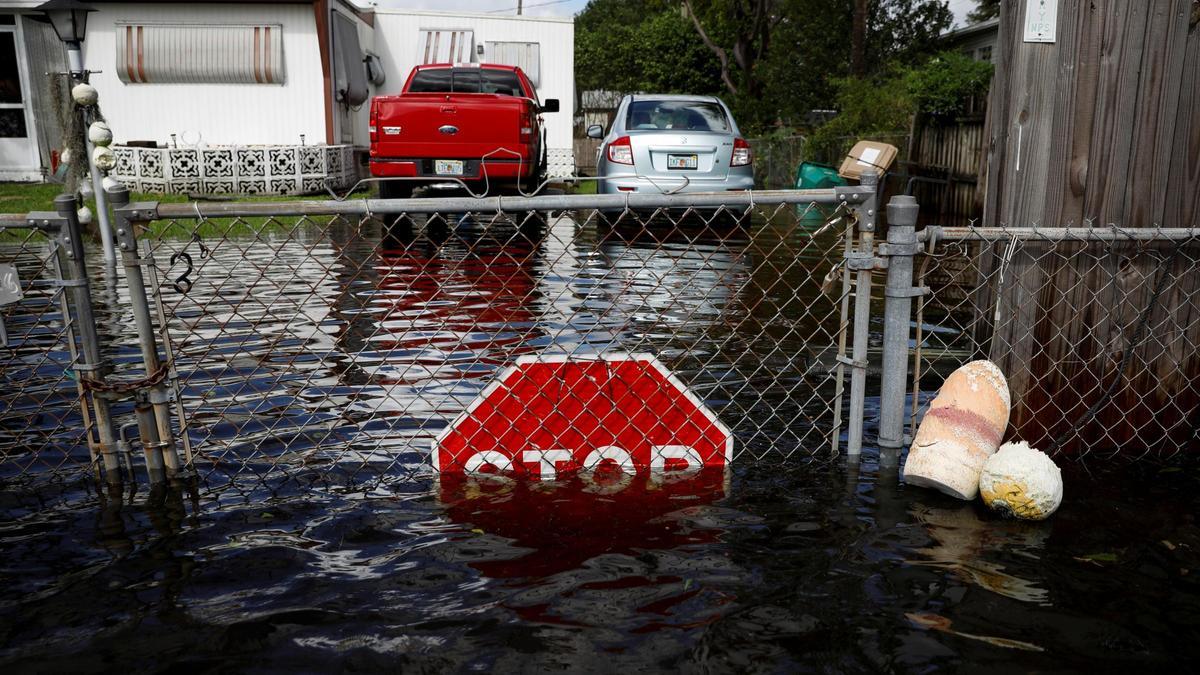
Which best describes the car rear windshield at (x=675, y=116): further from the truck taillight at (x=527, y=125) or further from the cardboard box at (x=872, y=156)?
the cardboard box at (x=872, y=156)

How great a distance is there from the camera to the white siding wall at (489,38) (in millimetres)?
21141

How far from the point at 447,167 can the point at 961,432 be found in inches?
343

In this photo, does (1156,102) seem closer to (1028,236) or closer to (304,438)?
(1028,236)

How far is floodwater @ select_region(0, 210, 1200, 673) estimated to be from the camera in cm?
252

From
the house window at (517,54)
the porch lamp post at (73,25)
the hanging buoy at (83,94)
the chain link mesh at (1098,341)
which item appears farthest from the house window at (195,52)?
the chain link mesh at (1098,341)

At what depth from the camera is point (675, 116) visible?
12898 millimetres

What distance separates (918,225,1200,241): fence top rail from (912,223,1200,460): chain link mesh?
Answer: 34 mm

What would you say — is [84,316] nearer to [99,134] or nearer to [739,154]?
[99,134]

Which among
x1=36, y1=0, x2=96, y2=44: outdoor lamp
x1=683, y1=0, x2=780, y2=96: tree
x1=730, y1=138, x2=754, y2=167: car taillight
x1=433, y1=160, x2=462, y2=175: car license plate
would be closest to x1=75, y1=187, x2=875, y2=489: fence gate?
x1=433, y1=160, x2=462, y2=175: car license plate

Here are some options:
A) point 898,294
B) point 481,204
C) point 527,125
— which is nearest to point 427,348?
point 481,204

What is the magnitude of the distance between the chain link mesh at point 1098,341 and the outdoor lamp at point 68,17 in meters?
7.87

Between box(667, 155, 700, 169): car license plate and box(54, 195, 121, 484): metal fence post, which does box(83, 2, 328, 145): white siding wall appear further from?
box(54, 195, 121, 484): metal fence post

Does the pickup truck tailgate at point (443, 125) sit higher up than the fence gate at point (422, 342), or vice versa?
the pickup truck tailgate at point (443, 125)

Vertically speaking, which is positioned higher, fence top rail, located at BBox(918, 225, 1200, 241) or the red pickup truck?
the red pickup truck
